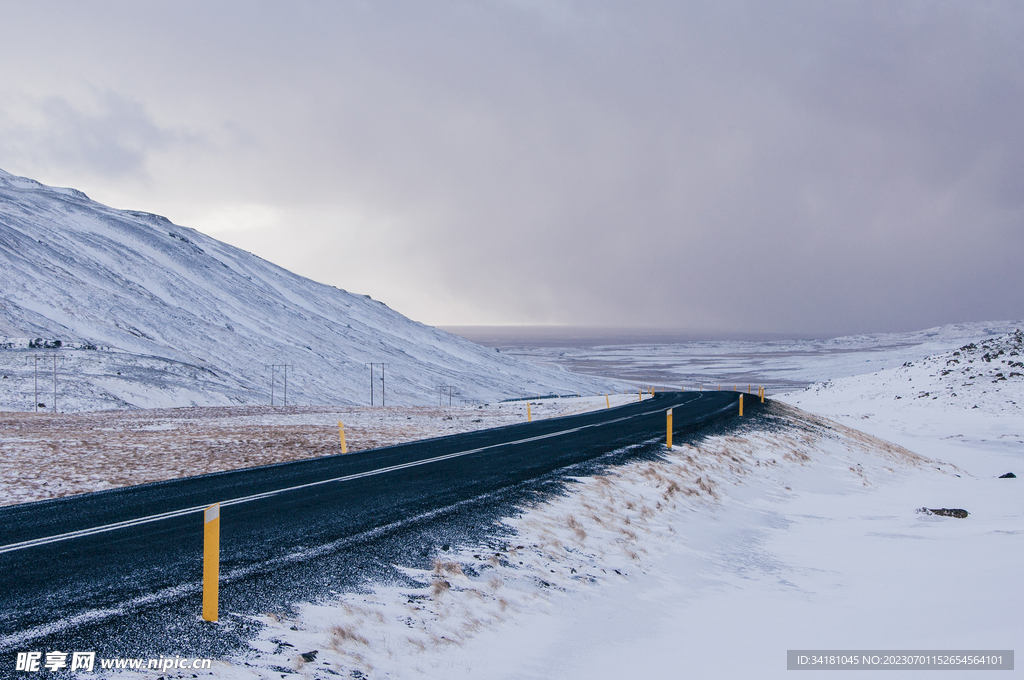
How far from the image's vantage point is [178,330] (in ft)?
226

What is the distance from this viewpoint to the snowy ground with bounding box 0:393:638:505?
47.5 feet

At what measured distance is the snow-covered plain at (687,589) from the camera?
6.23 m

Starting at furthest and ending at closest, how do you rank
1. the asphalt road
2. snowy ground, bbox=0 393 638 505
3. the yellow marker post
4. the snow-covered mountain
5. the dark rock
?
the snow-covered mountain, snowy ground, bbox=0 393 638 505, the dark rock, the asphalt road, the yellow marker post

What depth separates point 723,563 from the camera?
10.5m

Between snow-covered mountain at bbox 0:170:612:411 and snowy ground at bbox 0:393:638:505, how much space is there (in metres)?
15.7

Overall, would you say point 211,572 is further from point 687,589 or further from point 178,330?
point 178,330

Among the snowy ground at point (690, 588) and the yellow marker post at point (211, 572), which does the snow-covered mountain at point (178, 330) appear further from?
the yellow marker post at point (211, 572)

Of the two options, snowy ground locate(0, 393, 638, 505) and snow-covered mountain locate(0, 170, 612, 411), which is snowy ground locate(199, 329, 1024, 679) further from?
snow-covered mountain locate(0, 170, 612, 411)

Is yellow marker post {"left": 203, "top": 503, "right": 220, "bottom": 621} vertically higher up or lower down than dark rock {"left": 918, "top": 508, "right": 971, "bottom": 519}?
higher up

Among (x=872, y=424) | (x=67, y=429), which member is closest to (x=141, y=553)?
(x=67, y=429)

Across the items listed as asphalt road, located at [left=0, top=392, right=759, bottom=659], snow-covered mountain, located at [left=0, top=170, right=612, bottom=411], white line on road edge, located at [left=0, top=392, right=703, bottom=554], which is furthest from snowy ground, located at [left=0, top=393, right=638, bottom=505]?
snow-covered mountain, located at [left=0, top=170, right=612, bottom=411]

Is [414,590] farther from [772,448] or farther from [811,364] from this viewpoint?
[811,364]

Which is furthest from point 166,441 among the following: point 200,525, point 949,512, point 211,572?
point 949,512

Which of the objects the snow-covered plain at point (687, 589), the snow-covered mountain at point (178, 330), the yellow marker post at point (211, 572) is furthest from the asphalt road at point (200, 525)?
the snow-covered mountain at point (178, 330)
